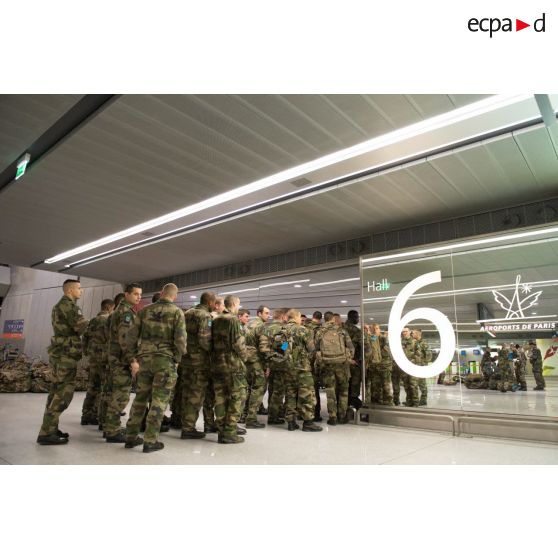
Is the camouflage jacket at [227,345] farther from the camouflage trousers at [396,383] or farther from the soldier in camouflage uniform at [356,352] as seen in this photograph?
the camouflage trousers at [396,383]

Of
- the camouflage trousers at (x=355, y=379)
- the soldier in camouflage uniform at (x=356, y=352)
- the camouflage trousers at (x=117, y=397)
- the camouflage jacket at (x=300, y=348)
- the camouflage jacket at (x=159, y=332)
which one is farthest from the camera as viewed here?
the camouflage trousers at (x=355, y=379)

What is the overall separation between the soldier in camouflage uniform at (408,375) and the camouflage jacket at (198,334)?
3.00 m

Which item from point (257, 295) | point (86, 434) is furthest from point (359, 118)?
point (257, 295)

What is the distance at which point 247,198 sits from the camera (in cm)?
606

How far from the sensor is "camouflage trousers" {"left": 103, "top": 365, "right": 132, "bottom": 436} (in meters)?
4.17

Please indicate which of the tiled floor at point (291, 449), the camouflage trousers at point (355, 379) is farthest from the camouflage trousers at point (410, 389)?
the camouflage trousers at point (355, 379)

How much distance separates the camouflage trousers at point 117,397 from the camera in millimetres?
4172

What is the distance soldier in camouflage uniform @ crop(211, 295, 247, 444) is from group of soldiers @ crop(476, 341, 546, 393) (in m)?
3.52

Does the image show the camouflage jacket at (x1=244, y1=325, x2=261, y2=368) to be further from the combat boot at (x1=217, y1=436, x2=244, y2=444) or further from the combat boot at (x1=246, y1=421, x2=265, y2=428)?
the combat boot at (x1=217, y1=436, x2=244, y2=444)

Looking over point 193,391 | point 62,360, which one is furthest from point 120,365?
point 193,391

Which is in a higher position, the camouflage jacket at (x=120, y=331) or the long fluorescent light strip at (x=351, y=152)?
the long fluorescent light strip at (x=351, y=152)

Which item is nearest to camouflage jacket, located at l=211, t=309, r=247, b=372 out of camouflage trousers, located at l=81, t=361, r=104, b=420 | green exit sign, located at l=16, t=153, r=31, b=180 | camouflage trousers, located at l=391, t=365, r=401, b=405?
camouflage trousers, located at l=81, t=361, r=104, b=420

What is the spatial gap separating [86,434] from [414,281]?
16.1ft

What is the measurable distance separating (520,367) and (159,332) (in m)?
4.55
